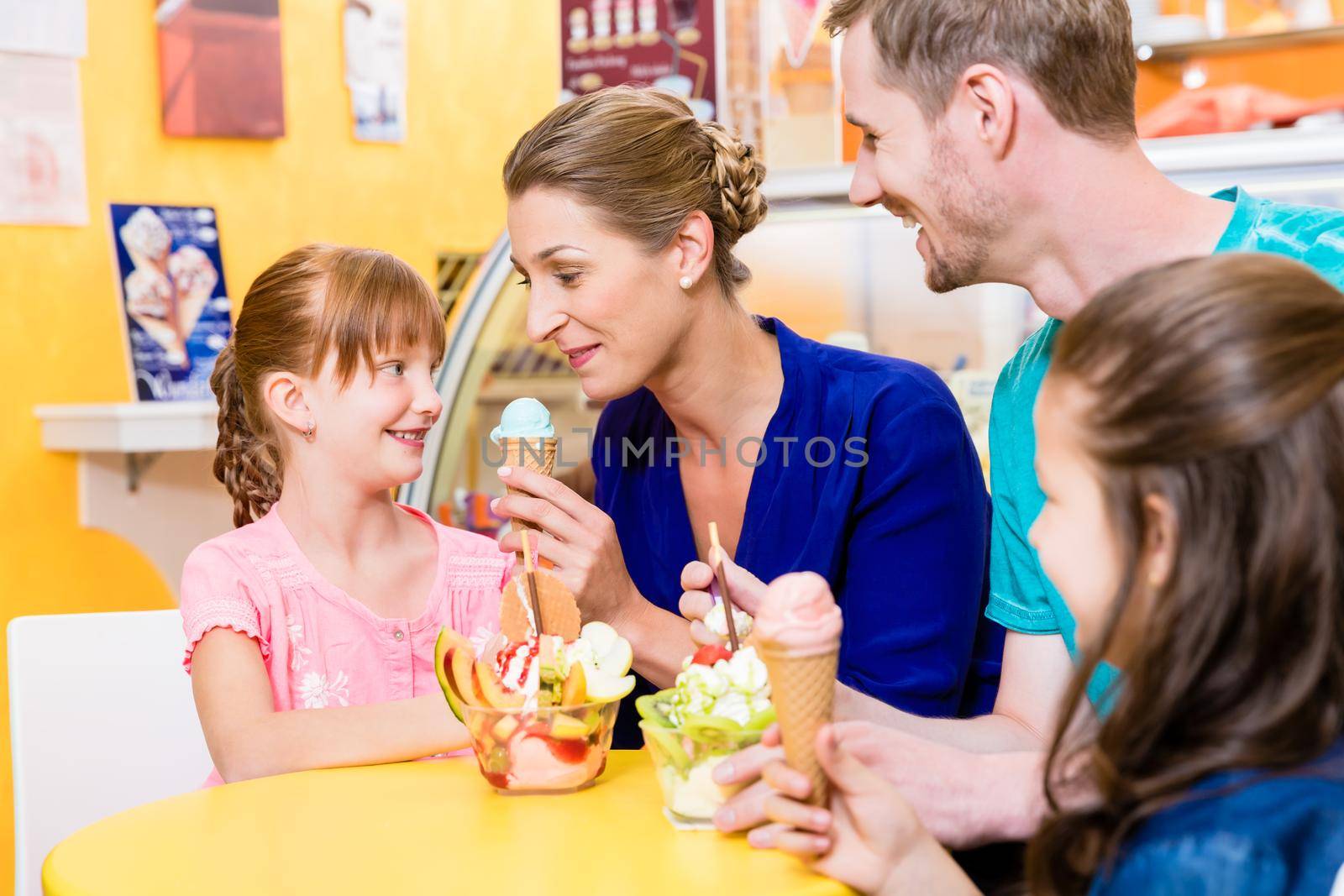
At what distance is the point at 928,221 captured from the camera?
5.69 ft

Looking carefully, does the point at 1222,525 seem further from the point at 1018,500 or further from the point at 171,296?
the point at 171,296

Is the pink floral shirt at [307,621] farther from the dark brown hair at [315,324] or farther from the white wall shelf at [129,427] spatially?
the white wall shelf at [129,427]

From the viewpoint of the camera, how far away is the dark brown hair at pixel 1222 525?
3.31 feet

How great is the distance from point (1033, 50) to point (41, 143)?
123 inches

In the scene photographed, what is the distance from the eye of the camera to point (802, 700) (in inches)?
46.0

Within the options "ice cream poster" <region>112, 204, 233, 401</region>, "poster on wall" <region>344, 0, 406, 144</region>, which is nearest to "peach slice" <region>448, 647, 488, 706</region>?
"ice cream poster" <region>112, 204, 233, 401</region>

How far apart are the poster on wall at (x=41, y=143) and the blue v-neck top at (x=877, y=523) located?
2.52 m

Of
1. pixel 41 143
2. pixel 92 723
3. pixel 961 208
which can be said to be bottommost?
pixel 92 723

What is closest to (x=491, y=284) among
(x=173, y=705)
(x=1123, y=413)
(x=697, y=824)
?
(x=173, y=705)

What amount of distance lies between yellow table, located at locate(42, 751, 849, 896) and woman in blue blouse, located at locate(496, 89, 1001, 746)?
1.32 ft

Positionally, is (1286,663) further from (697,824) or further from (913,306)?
(913,306)

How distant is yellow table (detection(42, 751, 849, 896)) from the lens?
1188 mm

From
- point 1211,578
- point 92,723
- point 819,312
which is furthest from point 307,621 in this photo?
point 819,312

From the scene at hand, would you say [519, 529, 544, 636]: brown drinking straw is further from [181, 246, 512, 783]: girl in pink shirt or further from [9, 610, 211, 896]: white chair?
[9, 610, 211, 896]: white chair
